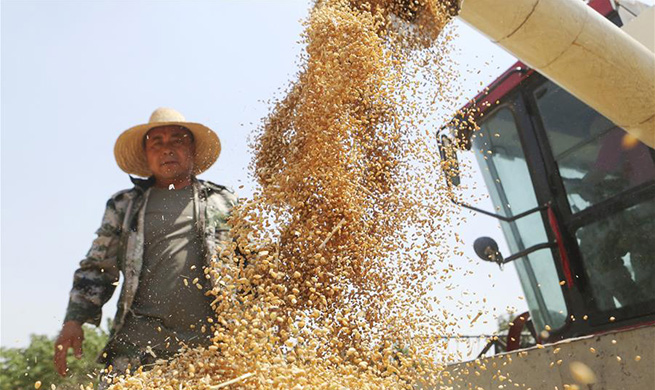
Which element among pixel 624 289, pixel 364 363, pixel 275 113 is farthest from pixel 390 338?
pixel 624 289

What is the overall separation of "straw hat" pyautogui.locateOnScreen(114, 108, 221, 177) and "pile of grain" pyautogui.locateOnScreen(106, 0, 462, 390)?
0.24 meters

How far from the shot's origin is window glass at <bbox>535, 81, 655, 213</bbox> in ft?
9.64

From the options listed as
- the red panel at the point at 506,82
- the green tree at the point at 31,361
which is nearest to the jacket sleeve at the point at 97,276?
the red panel at the point at 506,82

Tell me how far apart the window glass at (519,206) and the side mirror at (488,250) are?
172 millimetres

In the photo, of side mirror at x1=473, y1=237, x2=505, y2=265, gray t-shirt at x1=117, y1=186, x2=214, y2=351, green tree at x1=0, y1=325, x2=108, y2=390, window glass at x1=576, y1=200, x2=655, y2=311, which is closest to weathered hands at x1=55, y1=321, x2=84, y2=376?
gray t-shirt at x1=117, y1=186, x2=214, y2=351

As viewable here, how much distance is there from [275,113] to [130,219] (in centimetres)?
76

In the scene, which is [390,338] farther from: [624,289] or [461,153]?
[624,289]

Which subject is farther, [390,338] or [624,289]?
[624,289]

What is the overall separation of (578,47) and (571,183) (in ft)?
3.56

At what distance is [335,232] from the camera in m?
2.24

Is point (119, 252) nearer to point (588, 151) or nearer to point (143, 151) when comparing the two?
point (143, 151)

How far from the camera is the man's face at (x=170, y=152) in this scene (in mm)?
2430

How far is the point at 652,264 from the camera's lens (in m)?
2.83

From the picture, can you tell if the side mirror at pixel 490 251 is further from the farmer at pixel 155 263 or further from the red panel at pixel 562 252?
the farmer at pixel 155 263
